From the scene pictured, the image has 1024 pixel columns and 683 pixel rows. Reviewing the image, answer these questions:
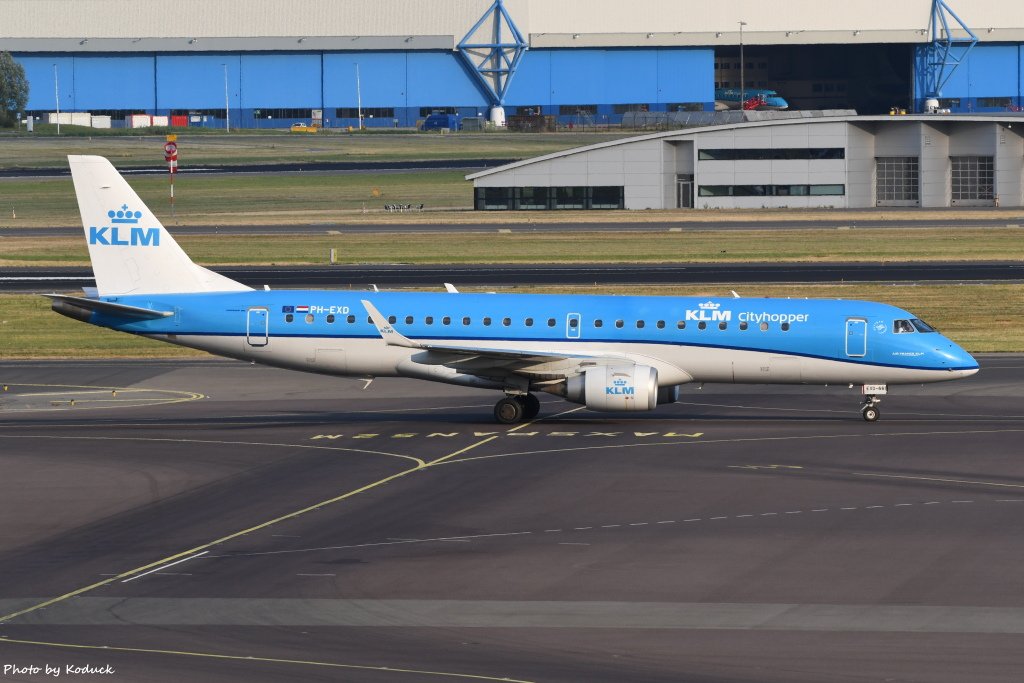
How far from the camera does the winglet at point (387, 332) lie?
41250 mm

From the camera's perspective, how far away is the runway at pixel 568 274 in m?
75.2

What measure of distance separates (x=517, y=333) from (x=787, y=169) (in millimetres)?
82888

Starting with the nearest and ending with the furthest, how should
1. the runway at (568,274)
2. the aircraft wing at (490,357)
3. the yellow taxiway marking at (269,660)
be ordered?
1. the yellow taxiway marking at (269,660)
2. the aircraft wing at (490,357)
3. the runway at (568,274)

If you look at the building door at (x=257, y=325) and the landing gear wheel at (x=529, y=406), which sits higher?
the building door at (x=257, y=325)

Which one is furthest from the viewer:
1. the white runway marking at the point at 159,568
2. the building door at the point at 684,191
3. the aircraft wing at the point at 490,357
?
the building door at the point at 684,191

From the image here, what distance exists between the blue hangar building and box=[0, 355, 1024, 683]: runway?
15119cm

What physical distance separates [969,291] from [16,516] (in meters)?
51.2

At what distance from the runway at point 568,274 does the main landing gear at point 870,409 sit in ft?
101

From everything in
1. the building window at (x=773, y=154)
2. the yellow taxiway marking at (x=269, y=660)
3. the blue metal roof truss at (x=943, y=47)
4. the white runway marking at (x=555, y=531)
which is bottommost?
the yellow taxiway marking at (x=269, y=660)

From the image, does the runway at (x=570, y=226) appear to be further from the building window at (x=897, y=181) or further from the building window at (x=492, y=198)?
the building window at (x=492, y=198)

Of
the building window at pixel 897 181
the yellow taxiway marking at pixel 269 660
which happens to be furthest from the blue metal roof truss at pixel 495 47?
the yellow taxiway marking at pixel 269 660

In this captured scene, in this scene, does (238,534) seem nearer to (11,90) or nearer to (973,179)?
(973,179)

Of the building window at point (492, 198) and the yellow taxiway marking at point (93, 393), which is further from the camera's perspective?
the building window at point (492, 198)

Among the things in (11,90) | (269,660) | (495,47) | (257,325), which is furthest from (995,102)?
(269,660)
